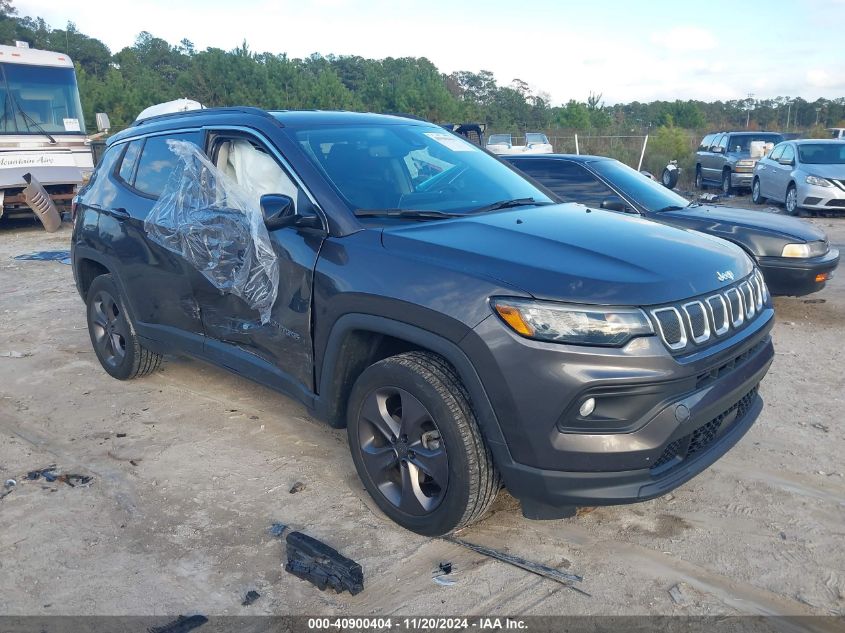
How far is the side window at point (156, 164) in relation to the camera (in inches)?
178

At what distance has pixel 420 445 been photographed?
3.15 metres

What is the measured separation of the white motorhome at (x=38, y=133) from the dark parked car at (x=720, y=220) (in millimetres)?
10556

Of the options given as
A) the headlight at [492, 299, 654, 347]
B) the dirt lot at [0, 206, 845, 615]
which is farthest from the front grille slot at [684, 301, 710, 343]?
the dirt lot at [0, 206, 845, 615]

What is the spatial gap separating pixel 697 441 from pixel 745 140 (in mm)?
18638

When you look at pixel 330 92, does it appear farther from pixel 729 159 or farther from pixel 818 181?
pixel 818 181

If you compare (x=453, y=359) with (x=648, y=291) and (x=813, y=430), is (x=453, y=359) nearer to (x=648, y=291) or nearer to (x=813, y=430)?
(x=648, y=291)

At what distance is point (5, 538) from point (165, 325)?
1.64 metres

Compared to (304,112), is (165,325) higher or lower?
lower

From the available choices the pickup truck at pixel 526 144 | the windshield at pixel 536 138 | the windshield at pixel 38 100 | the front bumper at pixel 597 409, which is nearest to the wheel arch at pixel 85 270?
the front bumper at pixel 597 409

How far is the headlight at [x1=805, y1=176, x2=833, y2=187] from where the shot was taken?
44.8 ft

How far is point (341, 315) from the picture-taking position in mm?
3324

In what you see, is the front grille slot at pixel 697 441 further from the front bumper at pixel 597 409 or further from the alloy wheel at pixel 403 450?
the alloy wheel at pixel 403 450

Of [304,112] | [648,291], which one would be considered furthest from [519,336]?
[304,112]

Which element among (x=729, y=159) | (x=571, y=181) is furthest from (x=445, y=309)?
(x=729, y=159)
